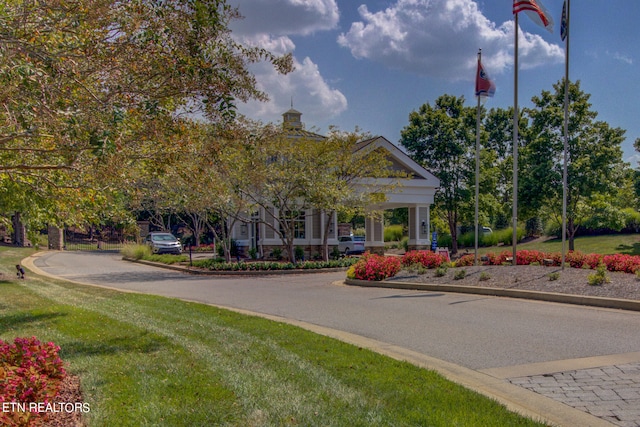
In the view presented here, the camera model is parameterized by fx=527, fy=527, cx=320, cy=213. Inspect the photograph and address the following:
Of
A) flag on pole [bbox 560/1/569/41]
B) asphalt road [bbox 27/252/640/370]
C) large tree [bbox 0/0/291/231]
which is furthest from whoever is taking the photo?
flag on pole [bbox 560/1/569/41]

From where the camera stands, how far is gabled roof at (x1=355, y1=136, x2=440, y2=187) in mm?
28328

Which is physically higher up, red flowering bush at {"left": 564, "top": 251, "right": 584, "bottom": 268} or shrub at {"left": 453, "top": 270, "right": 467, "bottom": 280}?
red flowering bush at {"left": 564, "top": 251, "right": 584, "bottom": 268}

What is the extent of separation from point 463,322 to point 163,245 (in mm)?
28121

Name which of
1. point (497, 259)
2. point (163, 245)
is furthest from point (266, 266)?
point (163, 245)

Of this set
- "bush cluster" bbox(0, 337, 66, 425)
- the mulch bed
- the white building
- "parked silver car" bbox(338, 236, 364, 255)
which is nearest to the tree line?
the white building

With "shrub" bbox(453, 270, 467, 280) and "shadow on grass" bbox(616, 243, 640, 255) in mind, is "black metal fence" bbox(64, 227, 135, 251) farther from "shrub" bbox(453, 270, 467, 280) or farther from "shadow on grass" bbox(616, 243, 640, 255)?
"shadow on grass" bbox(616, 243, 640, 255)

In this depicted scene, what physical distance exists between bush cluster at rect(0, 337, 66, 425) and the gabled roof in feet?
77.5

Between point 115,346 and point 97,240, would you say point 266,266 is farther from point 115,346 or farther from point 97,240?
point 97,240

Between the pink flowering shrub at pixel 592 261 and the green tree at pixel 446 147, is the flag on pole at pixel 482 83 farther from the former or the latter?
the green tree at pixel 446 147

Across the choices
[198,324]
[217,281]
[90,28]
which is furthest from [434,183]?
[90,28]

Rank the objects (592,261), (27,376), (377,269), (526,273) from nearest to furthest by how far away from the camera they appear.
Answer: (27,376)
(526,273)
(592,261)
(377,269)

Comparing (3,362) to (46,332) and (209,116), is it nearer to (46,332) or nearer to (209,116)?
(46,332)

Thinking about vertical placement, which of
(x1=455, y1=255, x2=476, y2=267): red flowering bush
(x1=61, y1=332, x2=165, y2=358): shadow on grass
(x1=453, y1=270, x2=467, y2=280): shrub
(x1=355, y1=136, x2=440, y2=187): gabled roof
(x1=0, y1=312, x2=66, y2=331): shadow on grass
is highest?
(x1=355, y1=136, x2=440, y2=187): gabled roof

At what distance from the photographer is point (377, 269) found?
1706 centimetres
